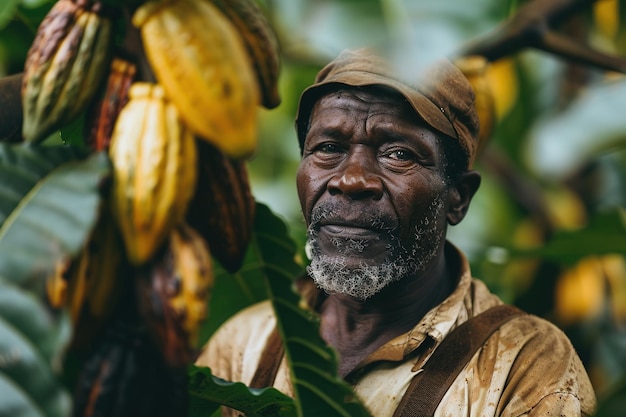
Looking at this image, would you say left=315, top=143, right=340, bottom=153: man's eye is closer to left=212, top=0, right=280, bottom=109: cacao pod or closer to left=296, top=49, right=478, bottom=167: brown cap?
left=296, top=49, right=478, bottom=167: brown cap

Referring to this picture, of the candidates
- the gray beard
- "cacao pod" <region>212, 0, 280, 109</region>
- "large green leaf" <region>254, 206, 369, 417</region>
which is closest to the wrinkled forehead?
the gray beard

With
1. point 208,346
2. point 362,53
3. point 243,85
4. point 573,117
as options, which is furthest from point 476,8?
point 573,117

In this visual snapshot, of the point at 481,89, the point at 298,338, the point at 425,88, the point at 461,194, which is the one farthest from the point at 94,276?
the point at 481,89

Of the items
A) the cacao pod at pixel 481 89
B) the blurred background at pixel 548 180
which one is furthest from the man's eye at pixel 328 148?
the cacao pod at pixel 481 89

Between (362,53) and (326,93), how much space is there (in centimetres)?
12

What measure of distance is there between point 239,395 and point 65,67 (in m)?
0.56

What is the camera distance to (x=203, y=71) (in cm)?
95

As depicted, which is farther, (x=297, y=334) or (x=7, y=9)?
(x=7, y=9)

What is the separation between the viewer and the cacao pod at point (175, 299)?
93cm

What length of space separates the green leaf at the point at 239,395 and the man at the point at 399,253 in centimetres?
45

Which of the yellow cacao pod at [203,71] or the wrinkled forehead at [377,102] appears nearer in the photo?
the yellow cacao pod at [203,71]

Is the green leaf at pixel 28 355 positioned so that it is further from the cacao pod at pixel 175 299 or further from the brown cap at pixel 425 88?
the brown cap at pixel 425 88

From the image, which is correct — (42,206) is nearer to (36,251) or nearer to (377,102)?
(36,251)

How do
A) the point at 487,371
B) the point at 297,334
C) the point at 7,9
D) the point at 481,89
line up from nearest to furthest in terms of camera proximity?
the point at 297,334 → the point at 7,9 → the point at 487,371 → the point at 481,89
